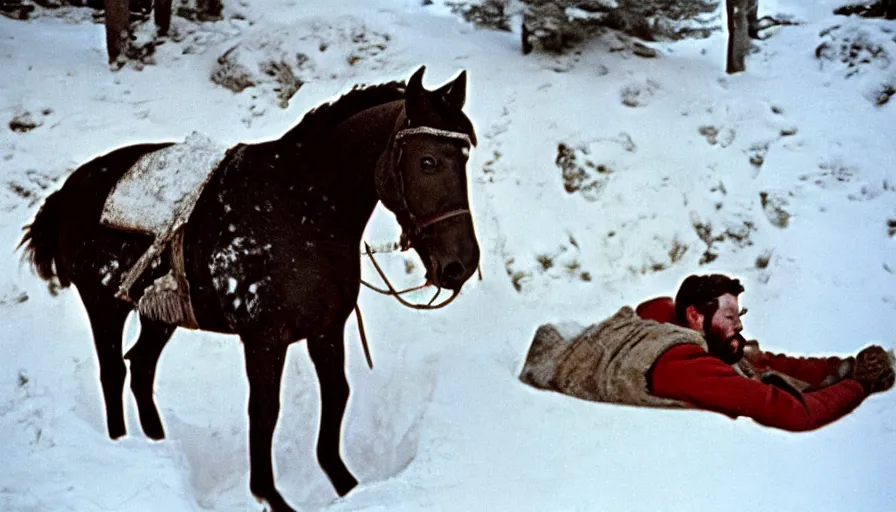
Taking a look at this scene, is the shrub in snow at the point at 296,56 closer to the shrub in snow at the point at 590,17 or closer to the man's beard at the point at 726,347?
the shrub in snow at the point at 590,17

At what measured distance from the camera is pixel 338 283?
3785mm

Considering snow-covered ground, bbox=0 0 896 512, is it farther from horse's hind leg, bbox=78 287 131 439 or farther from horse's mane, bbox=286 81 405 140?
horse's mane, bbox=286 81 405 140

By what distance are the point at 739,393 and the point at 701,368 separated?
18 cm

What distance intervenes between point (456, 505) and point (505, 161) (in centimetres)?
376

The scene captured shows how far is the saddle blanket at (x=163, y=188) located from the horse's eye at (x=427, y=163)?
3.52 feet

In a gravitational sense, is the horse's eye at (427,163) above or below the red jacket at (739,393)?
above

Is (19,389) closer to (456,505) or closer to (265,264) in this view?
(265,264)

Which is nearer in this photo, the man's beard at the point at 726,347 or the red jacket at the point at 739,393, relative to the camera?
the red jacket at the point at 739,393

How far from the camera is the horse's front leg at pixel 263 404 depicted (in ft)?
12.4

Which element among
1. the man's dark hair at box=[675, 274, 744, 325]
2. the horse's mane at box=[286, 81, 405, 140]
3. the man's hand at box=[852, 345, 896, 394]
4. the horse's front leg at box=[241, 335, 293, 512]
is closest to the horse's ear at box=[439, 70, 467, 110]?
the horse's mane at box=[286, 81, 405, 140]

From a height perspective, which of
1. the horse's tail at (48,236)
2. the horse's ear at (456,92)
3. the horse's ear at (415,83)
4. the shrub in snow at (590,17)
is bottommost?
the shrub in snow at (590,17)

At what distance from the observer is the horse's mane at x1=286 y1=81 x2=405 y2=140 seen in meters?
3.89

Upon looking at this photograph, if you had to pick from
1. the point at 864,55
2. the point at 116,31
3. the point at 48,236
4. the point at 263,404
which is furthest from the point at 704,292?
the point at 116,31

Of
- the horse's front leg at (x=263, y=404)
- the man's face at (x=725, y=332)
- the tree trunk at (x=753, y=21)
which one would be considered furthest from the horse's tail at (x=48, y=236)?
the tree trunk at (x=753, y=21)
